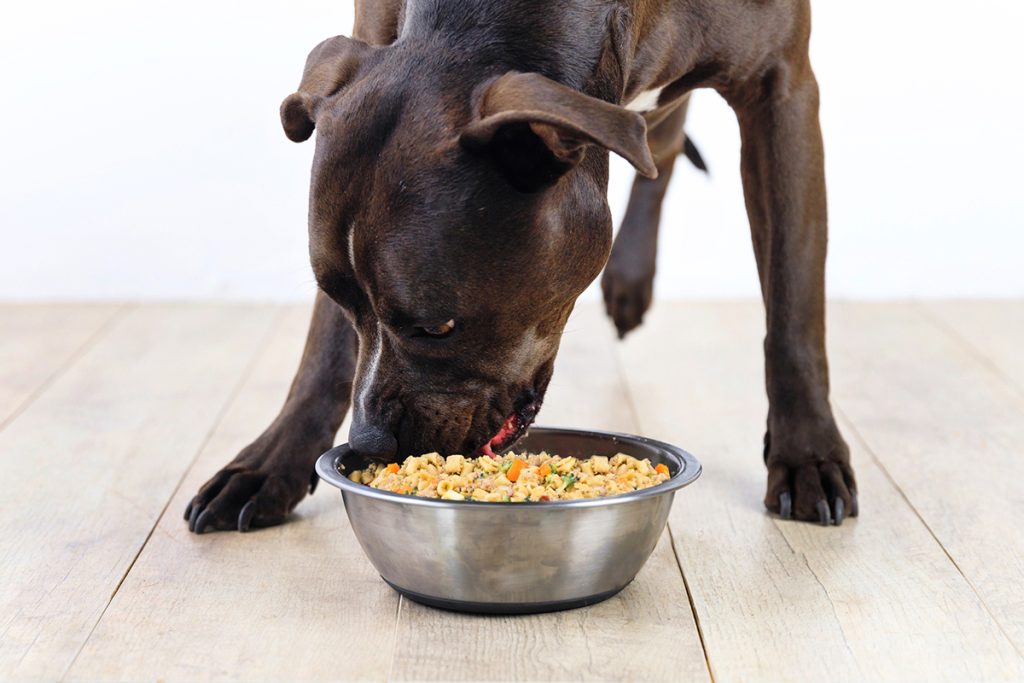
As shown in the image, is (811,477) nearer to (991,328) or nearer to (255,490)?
(255,490)

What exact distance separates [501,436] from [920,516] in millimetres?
845

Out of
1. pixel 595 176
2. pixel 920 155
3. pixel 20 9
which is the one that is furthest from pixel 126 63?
pixel 595 176

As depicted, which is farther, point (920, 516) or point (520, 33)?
point (920, 516)

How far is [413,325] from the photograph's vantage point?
6.49 ft

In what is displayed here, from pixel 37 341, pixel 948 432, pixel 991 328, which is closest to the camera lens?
pixel 948 432

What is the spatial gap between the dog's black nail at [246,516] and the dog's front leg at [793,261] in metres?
0.95

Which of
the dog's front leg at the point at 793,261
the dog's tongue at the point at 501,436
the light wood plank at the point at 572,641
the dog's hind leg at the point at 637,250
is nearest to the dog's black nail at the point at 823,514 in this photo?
the dog's front leg at the point at 793,261

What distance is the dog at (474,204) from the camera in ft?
6.32

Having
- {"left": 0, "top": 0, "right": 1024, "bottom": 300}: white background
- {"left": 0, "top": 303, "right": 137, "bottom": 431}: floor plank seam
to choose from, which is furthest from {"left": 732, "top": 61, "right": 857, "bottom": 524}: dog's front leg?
{"left": 0, "top": 0, "right": 1024, "bottom": 300}: white background

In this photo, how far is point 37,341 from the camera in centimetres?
421

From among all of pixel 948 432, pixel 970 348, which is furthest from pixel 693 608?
pixel 970 348

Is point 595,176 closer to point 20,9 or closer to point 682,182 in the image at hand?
point 682,182

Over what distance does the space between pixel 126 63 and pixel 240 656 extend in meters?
3.54

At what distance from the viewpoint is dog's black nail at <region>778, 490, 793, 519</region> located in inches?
98.3
